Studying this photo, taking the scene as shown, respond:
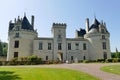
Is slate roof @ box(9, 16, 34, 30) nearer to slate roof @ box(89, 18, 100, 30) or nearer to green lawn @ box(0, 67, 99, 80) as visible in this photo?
slate roof @ box(89, 18, 100, 30)

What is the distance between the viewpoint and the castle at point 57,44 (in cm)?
3841

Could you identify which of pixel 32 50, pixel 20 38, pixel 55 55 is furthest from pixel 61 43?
pixel 20 38

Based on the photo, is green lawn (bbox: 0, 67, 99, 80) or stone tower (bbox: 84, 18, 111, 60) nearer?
green lawn (bbox: 0, 67, 99, 80)

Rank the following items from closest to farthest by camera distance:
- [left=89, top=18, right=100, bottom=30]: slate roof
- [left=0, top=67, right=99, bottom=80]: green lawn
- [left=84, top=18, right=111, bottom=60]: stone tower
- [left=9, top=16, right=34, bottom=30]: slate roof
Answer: [left=0, top=67, right=99, bottom=80]: green lawn, [left=9, top=16, right=34, bottom=30]: slate roof, [left=84, top=18, right=111, bottom=60]: stone tower, [left=89, top=18, right=100, bottom=30]: slate roof

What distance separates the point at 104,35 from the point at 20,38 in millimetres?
22398

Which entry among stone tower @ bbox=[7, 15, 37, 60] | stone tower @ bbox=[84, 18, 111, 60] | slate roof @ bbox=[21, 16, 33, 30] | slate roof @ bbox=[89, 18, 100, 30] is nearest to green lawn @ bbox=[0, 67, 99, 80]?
stone tower @ bbox=[7, 15, 37, 60]

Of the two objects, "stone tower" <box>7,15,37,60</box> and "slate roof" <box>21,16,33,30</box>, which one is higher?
"slate roof" <box>21,16,33,30</box>

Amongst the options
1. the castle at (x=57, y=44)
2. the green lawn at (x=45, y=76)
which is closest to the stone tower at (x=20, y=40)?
the castle at (x=57, y=44)

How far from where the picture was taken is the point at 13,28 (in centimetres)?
3950

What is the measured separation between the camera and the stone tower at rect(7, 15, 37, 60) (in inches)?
1491

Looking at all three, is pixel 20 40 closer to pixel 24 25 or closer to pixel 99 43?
pixel 24 25

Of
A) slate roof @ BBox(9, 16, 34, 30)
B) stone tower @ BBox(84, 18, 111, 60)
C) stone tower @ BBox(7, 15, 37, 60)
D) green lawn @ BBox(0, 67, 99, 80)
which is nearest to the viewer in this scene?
green lawn @ BBox(0, 67, 99, 80)

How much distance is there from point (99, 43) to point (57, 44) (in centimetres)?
1135

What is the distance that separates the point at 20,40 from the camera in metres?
38.3
